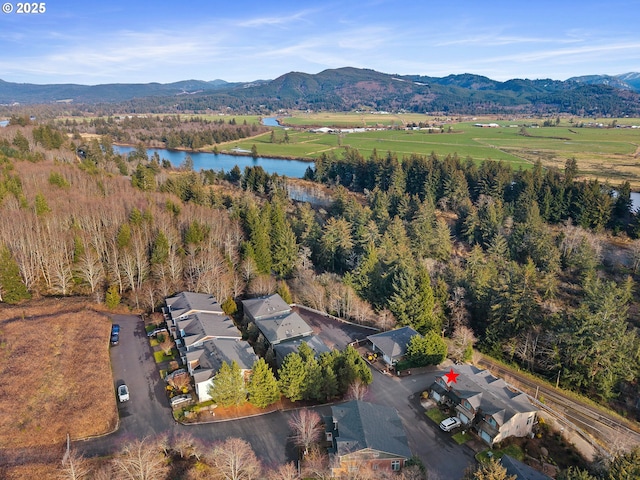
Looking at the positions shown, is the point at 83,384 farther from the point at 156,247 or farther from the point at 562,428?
the point at 562,428

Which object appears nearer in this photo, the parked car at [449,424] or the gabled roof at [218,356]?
the parked car at [449,424]

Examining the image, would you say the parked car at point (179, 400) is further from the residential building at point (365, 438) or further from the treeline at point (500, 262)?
the treeline at point (500, 262)

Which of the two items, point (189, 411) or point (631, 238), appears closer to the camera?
point (189, 411)

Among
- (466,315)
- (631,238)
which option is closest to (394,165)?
(631,238)

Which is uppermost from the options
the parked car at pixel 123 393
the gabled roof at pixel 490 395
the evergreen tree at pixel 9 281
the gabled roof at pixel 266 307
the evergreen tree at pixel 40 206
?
the evergreen tree at pixel 40 206

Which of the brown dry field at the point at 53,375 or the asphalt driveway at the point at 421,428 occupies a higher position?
the brown dry field at the point at 53,375

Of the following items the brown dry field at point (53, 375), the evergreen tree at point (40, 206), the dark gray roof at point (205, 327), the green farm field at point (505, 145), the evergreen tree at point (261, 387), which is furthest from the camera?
the green farm field at point (505, 145)

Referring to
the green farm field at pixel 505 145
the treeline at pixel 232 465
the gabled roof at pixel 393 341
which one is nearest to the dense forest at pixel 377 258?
the gabled roof at pixel 393 341
